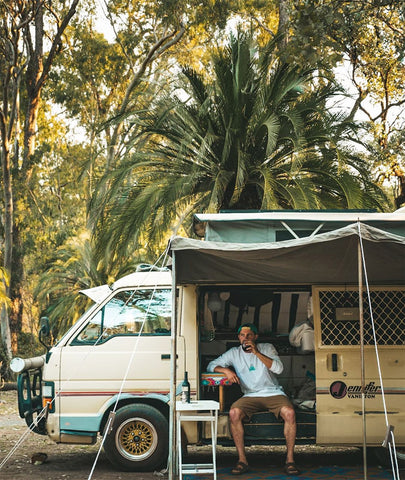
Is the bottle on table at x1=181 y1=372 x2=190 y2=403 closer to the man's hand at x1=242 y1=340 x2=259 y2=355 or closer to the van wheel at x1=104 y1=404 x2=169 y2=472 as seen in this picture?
the van wheel at x1=104 y1=404 x2=169 y2=472

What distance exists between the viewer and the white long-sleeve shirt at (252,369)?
8547mm

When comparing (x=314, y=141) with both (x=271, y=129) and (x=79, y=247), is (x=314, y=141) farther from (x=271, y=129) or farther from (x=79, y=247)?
(x=79, y=247)

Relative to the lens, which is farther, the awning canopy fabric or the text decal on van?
the text decal on van

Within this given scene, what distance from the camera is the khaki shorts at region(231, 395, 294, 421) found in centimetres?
833

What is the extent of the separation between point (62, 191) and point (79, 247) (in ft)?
37.1

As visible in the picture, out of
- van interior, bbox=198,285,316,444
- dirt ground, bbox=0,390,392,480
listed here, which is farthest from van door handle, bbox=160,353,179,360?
dirt ground, bbox=0,390,392,480

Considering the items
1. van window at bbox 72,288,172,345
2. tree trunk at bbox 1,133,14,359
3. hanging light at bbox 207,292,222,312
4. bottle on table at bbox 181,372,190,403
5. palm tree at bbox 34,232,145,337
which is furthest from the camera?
palm tree at bbox 34,232,145,337

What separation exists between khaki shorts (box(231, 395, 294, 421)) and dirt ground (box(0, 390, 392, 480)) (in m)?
0.76

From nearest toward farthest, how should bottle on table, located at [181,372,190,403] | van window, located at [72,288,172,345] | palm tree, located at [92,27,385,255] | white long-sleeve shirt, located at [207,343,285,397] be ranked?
bottle on table, located at [181,372,190,403], white long-sleeve shirt, located at [207,343,285,397], van window, located at [72,288,172,345], palm tree, located at [92,27,385,255]

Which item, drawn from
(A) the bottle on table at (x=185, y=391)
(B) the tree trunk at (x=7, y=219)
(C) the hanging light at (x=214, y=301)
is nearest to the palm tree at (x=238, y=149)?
(C) the hanging light at (x=214, y=301)

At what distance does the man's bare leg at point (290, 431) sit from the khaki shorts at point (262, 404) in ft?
0.36

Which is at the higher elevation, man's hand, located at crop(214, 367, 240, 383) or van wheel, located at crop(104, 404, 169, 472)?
man's hand, located at crop(214, 367, 240, 383)

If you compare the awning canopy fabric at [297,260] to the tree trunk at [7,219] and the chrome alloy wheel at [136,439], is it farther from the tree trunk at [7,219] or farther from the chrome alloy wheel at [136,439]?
the tree trunk at [7,219]

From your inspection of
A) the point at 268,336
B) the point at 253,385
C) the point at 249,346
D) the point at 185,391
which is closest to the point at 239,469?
the point at 253,385
